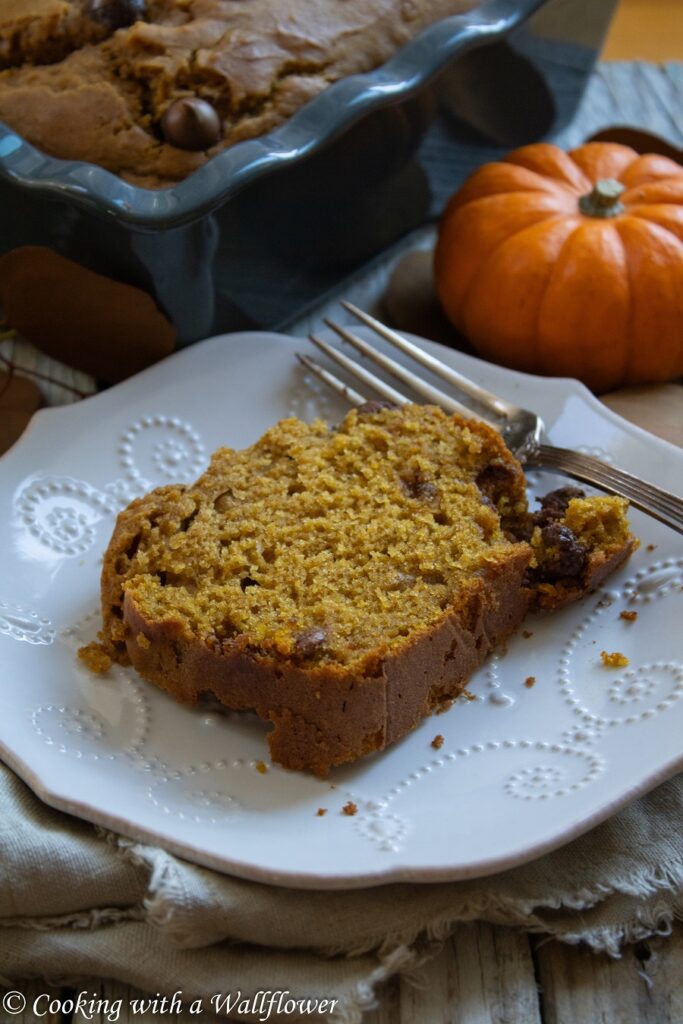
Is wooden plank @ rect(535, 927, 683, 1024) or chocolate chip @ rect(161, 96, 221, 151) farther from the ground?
chocolate chip @ rect(161, 96, 221, 151)

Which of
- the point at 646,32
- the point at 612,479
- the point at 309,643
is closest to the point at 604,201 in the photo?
the point at 612,479

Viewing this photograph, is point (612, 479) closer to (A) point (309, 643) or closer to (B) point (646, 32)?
(A) point (309, 643)

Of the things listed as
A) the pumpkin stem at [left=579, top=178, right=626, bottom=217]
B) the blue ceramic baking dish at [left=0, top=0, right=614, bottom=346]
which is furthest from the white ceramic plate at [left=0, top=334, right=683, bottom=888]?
the pumpkin stem at [left=579, top=178, right=626, bottom=217]

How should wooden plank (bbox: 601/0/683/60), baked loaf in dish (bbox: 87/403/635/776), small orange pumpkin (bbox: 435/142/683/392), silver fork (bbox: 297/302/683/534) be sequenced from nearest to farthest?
baked loaf in dish (bbox: 87/403/635/776)
silver fork (bbox: 297/302/683/534)
small orange pumpkin (bbox: 435/142/683/392)
wooden plank (bbox: 601/0/683/60)

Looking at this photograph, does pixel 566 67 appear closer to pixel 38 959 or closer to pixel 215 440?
pixel 215 440

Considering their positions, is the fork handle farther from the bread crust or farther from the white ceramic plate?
the bread crust
